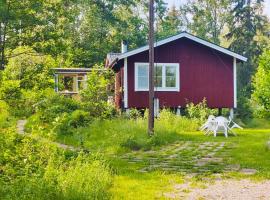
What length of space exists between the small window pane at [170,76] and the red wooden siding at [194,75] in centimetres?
35

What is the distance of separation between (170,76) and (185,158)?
1261cm

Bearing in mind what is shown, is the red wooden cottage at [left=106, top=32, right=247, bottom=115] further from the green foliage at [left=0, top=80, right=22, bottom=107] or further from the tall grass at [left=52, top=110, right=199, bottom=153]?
the green foliage at [left=0, top=80, right=22, bottom=107]

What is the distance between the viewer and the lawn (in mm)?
7305

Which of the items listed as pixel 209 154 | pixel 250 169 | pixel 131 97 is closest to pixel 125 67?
pixel 131 97

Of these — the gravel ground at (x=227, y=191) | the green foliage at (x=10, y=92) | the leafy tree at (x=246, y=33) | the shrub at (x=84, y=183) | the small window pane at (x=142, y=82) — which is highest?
the leafy tree at (x=246, y=33)

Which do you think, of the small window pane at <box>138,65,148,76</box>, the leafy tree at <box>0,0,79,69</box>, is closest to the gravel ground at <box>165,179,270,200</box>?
the leafy tree at <box>0,0,79,69</box>

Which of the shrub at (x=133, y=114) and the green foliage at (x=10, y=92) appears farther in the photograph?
the shrub at (x=133, y=114)

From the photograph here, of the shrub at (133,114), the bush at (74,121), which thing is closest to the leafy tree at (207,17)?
the shrub at (133,114)

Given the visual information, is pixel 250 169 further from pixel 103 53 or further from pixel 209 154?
pixel 103 53

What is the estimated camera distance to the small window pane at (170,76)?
883 inches

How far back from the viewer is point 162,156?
10453 millimetres

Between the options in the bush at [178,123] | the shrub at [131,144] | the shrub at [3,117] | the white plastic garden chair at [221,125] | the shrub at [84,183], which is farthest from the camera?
the bush at [178,123]

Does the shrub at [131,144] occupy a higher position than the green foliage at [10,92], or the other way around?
the green foliage at [10,92]

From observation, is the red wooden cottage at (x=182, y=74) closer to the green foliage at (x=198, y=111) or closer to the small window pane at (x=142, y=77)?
the small window pane at (x=142, y=77)
